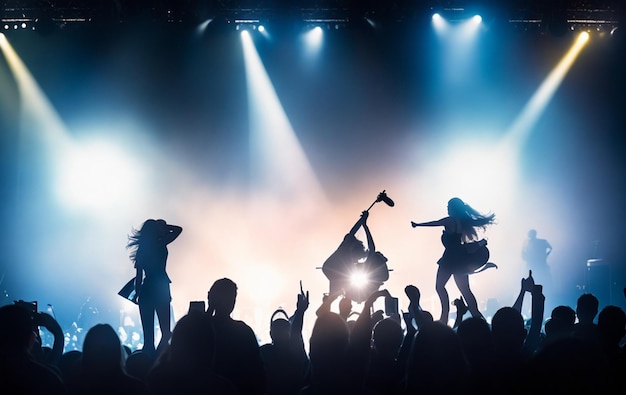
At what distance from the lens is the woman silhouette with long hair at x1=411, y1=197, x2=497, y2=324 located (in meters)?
8.28

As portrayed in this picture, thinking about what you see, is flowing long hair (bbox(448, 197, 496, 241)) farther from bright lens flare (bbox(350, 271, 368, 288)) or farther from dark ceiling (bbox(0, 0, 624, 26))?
dark ceiling (bbox(0, 0, 624, 26))

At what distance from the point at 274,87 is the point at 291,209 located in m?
3.15

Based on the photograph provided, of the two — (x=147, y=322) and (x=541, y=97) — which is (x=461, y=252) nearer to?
(x=147, y=322)

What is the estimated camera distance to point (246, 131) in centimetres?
1562

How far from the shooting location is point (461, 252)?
835cm

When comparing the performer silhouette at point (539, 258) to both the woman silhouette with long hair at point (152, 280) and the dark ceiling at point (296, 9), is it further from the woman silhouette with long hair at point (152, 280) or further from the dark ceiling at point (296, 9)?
the woman silhouette with long hair at point (152, 280)

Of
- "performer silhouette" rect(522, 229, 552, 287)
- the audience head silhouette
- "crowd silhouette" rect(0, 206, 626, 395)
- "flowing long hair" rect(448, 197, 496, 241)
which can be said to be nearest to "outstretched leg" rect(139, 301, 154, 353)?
the audience head silhouette

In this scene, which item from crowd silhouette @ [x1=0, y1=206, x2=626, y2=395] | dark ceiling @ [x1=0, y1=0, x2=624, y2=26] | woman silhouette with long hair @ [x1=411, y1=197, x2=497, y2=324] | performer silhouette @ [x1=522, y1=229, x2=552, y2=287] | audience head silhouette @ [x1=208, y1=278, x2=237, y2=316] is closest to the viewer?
crowd silhouette @ [x1=0, y1=206, x2=626, y2=395]

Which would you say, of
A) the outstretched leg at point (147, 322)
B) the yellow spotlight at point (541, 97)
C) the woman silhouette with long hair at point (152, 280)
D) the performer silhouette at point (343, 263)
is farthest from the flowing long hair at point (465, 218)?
the yellow spotlight at point (541, 97)

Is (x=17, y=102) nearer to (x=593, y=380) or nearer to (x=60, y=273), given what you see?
(x=60, y=273)

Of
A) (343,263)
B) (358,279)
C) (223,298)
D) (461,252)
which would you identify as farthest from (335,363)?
(461,252)

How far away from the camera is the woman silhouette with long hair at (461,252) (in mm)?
8281

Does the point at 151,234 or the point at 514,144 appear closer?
the point at 151,234

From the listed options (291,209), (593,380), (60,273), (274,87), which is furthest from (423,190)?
(593,380)
